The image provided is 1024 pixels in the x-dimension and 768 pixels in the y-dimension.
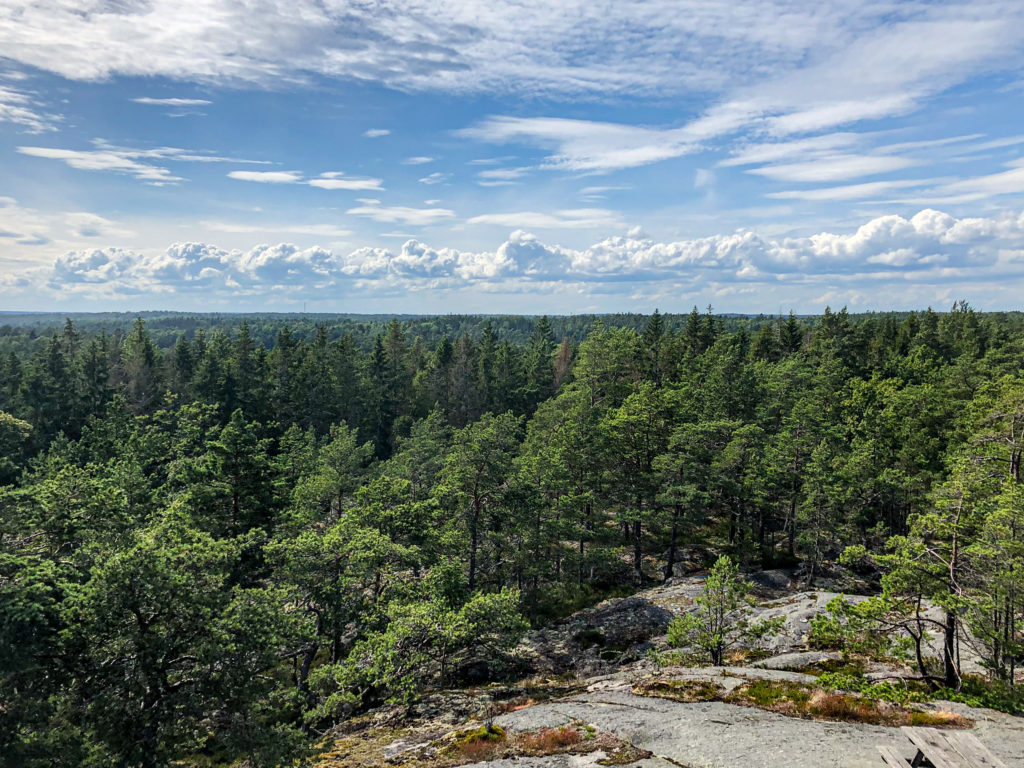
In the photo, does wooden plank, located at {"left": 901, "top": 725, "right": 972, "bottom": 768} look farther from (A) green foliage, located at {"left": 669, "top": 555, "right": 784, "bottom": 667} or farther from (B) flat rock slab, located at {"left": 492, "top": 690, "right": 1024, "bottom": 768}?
(A) green foliage, located at {"left": 669, "top": 555, "right": 784, "bottom": 667}

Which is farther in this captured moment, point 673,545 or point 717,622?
point 673,545

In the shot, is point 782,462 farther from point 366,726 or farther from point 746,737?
point 366,726

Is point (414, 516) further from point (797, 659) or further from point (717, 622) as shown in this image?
point (797, 659)

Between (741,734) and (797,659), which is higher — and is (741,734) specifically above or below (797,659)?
above

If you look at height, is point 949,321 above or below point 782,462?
above

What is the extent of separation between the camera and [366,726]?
87.5 ft

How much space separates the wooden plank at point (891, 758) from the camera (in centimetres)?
1369

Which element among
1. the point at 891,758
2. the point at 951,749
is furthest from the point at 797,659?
the point at 951,749

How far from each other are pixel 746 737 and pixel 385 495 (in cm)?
2502

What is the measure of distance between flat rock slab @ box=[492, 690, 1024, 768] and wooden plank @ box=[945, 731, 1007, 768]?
1.16 m

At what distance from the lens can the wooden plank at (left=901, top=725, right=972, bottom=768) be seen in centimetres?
1294

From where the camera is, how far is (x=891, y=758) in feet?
45.8

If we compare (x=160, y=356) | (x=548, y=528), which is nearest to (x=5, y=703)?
(x=548, y=528)

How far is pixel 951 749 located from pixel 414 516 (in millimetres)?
26807
